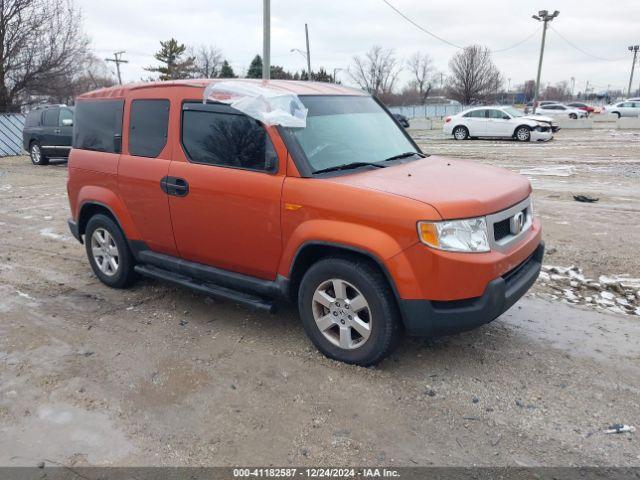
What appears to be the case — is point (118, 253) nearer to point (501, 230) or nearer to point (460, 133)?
point (501, 230)

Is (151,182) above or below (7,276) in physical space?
above

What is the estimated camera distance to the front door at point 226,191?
385 cm

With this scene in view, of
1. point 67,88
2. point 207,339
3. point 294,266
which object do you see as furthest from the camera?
point 67,88

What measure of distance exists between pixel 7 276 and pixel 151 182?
2.58 m

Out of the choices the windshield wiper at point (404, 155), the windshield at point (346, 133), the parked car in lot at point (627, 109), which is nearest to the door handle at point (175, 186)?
the windshield at point (346, 133)

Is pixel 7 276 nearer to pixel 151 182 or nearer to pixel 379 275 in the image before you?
pixel 151 182

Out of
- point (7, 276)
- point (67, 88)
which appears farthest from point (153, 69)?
point (7, 276)

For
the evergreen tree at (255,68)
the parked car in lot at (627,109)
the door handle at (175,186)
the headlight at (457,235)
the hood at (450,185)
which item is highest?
the evergreen tree at (255,68)

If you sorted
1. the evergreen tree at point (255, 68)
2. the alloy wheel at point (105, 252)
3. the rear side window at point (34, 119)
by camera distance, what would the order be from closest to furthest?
the alloy wheel at point (105, 252)
the rear side window at point (34, 119)
the evergreen tree at point (255, 68)

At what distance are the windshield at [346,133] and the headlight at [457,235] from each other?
3.26 feet

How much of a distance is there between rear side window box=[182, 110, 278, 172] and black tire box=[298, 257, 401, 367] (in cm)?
85

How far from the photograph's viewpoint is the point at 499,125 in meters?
23.1

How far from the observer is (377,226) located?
334 centimetres

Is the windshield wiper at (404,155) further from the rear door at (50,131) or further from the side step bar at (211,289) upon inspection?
the rear door at (50,131)
